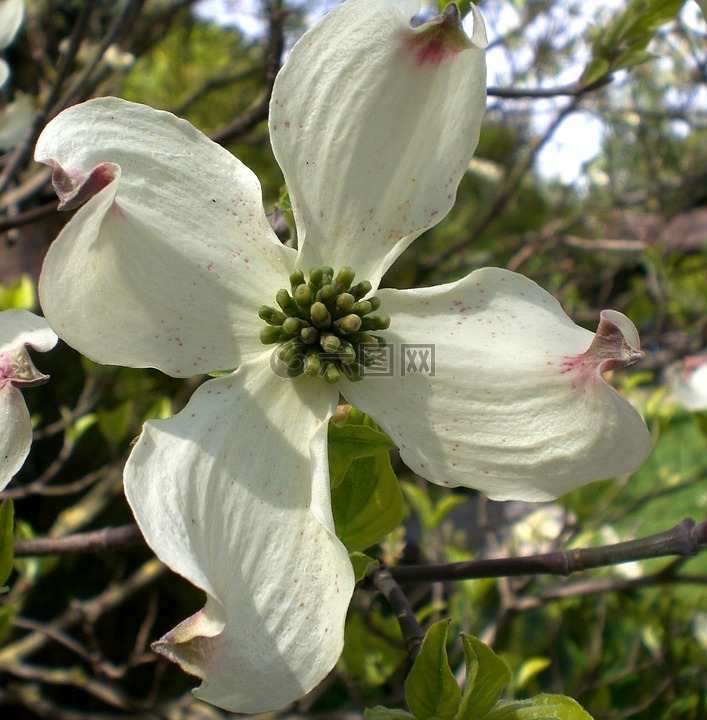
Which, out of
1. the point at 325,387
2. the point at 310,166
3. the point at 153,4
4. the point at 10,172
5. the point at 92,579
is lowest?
the point at 92,579

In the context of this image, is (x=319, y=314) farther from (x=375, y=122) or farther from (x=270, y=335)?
(x=375, y=122)

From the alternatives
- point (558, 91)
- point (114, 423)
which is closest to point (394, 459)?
point (114, 423)

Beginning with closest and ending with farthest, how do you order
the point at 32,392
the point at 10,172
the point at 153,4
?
the point at 10,172
the point at 32,392
the point at 153,4

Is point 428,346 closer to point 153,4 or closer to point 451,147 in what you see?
point 451,147

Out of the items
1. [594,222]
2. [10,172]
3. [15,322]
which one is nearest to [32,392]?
[10,172]

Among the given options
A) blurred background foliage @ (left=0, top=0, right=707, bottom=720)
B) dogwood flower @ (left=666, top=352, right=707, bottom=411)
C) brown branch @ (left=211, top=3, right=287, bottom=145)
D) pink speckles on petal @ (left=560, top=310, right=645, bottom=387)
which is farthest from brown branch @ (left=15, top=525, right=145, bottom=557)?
dogwood flower @ (left=666, top=352, right=707, bottom=411)

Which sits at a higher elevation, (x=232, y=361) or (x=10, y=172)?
(x=232, y=361)
